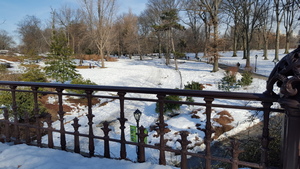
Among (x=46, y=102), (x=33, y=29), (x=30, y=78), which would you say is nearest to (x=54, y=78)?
(x=30, y=78)

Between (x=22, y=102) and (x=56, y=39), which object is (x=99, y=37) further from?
(x=22, y=102)

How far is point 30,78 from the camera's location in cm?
1283

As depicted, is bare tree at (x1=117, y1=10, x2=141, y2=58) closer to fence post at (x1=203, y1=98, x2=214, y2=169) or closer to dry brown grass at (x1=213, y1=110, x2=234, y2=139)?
dry brown grass at (x1=213, y1=110, x2=234, y2=139)

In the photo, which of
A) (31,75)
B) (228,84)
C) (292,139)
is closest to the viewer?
(292,139)

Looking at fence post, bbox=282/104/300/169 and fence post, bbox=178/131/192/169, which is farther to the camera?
fence post, bbox=178/131/192/169

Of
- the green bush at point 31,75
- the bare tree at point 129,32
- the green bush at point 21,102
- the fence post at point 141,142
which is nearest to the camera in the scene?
the fence post at point 141,142

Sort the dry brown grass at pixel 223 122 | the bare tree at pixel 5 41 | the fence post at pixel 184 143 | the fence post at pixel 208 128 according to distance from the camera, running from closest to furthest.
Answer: the fence post at pixel 208 128, the fence post at pixel 184 143, the dry brown grass at pixel 223 122, the bare tree at pixel 5 41

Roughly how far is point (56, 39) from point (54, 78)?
10.2 ft

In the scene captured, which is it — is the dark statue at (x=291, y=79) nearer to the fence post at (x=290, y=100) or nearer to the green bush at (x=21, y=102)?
the fence post at (x=290, y=100)

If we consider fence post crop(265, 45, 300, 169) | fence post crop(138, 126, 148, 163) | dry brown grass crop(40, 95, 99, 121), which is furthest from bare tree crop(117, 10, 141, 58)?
fence post crop(265, 45, 300, 169)

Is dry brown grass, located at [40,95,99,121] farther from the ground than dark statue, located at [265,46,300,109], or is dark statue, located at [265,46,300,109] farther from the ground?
dark statue, located at [265,46,300,109]

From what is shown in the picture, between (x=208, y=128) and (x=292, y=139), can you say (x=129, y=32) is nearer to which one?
(x=208, y=128)

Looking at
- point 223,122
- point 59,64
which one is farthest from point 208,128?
point 59,64

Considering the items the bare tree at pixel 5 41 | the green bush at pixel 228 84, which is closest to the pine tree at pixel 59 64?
the green bush at pixel 228 84
